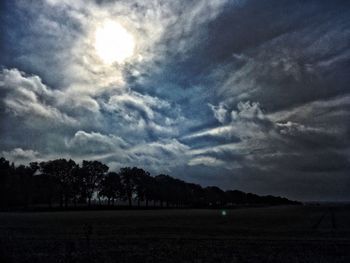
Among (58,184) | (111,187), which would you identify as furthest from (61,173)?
(111,187)

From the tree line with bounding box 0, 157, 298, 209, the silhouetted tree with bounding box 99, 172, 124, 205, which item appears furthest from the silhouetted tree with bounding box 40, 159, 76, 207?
the silhouetted tree with bounding box 99, 172, 124, 205

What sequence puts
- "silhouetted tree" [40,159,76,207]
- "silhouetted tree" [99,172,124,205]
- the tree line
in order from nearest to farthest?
the tree line, "silhouetted tree" [40,159,76,207], "silhouetted tree" [99,172,124,205]

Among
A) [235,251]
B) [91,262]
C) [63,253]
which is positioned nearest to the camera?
[91,262]

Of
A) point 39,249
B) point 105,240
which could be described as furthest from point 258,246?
point 39,249

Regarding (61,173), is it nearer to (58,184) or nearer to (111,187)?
(58,184)

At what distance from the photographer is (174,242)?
33125 millimetres

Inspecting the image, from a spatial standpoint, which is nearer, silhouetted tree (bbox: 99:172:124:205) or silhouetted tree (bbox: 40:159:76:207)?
silhouetted tree (bbox: 40:159:76:207)

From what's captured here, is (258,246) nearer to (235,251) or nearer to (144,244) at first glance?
(235,251)

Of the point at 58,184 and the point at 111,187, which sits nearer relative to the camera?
the point at 58,184

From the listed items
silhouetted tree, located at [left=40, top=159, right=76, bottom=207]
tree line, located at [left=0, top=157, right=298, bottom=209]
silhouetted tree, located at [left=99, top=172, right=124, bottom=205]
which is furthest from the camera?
silhouetted tree, located at [left=99, top=172, right=124, bottom=205]

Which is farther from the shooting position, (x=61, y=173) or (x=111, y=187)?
(x=111, y=187)

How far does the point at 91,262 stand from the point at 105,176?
16901 cm

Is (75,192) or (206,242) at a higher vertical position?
(75,192)

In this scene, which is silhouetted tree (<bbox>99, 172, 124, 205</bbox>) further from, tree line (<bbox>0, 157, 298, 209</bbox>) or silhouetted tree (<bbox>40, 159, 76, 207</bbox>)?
silhouetted tree (<bbox>40, 159, 76, 207</bbox>)
